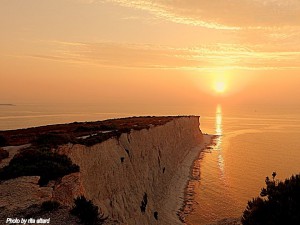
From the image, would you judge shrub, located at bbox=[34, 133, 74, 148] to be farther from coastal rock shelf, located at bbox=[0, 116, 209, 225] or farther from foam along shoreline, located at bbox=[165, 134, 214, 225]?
foam along shoreline, located at bbox=[165, 134, 214, 225]

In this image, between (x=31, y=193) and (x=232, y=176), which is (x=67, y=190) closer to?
(x=31, y=193)

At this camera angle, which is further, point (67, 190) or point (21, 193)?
point (67, 190)

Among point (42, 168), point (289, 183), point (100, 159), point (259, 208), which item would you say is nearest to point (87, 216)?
point (42, 168)

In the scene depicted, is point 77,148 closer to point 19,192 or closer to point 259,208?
point 19,192

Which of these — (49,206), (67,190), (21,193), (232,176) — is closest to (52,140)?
(67,190)

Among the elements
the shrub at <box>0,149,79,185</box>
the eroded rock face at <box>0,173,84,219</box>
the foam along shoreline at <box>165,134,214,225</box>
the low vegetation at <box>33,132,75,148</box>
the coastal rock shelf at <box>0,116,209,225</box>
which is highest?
the low vegetation at <box>33,132,75,148</box>

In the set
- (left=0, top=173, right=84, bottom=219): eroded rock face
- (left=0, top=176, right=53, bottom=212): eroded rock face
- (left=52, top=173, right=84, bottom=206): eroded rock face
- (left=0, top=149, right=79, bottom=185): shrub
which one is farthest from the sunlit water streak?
(left=0, top=176, right=53, bottom=212): eroded rock face

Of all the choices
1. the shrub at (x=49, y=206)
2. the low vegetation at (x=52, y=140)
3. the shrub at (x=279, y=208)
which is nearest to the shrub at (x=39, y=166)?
the shrub at (x=49, y=206)

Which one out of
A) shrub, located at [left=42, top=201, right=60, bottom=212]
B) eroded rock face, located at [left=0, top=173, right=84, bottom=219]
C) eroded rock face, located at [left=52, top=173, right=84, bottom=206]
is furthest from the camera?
eroded rock face, located at [left=52, top=173, right=84, bottom=206]
